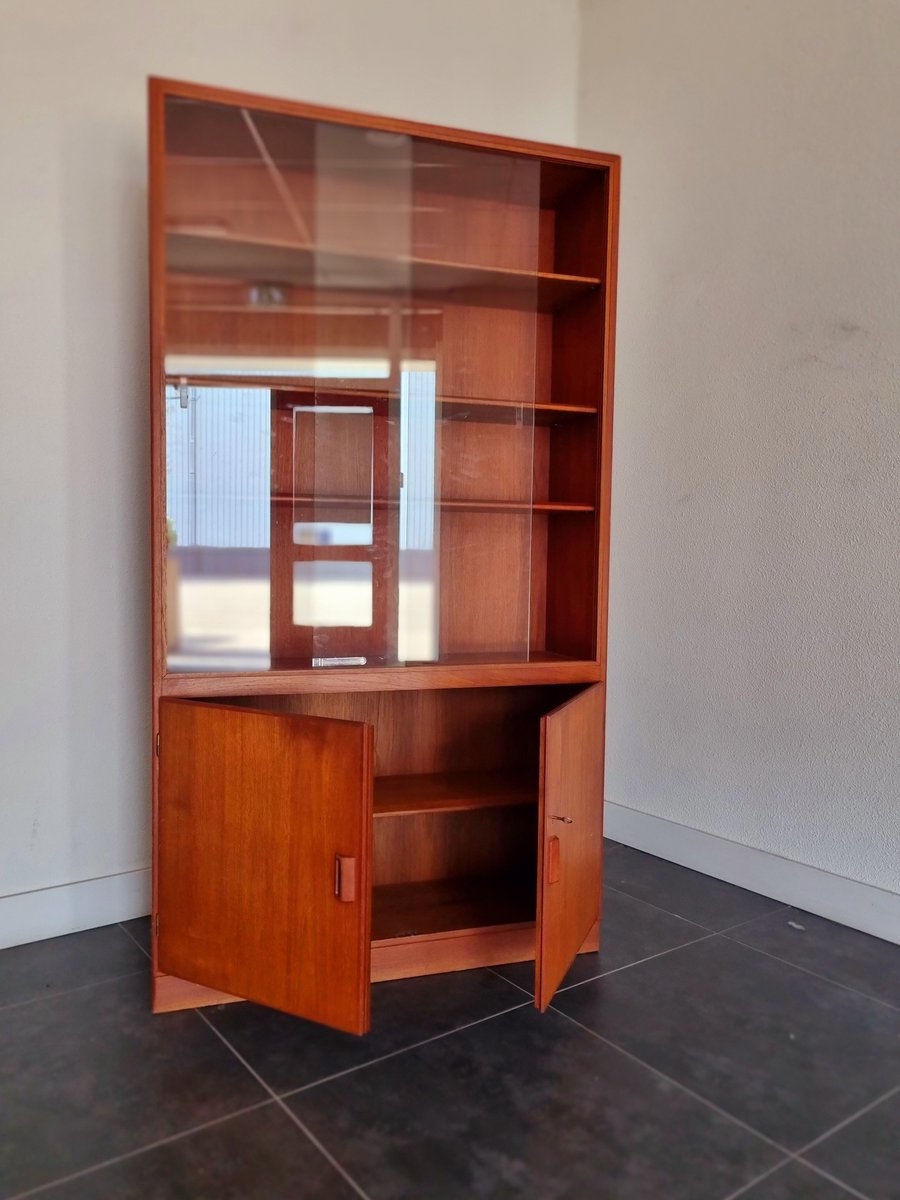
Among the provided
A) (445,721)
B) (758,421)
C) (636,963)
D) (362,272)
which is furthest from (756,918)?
(362,272)

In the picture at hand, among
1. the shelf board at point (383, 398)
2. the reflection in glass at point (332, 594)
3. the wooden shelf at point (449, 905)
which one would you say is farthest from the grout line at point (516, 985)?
the shelf board at point (383, 398)

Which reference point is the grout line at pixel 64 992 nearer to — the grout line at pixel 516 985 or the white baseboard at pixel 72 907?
the white baseboard at pixel 72 907

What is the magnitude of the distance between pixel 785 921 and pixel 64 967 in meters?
1.81

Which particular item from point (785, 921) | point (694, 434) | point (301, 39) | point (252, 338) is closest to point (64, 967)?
point (252, 338)

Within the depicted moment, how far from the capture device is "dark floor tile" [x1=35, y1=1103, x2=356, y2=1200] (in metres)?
1.35

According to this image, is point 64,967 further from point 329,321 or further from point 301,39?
point 301,39

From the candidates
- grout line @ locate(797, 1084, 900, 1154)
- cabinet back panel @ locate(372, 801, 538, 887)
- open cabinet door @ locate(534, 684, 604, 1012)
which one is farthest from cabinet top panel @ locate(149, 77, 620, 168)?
grout line @ locate(797, 1084, 900, 1154)

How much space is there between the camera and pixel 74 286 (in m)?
2.15

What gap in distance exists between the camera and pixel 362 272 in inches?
77.1

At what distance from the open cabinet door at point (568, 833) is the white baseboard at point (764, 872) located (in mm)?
652

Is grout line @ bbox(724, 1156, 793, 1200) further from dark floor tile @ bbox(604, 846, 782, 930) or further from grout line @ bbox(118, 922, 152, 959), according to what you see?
grout line @ bbox(118, 922, 152, 959)

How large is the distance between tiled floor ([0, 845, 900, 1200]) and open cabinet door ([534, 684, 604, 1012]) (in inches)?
6.4

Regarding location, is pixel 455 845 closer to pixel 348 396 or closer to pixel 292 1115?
pixel 292 1115

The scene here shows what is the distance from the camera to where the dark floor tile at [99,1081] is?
1.45 m
